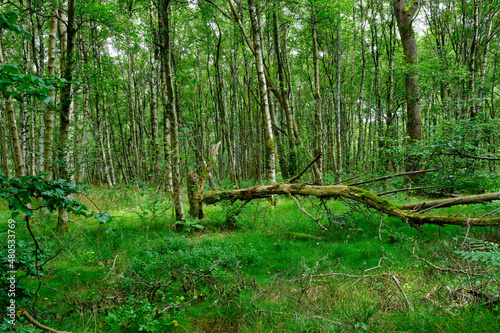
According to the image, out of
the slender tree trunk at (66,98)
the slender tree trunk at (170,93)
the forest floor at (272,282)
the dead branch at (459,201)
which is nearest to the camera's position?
the forest floor at (272,282)

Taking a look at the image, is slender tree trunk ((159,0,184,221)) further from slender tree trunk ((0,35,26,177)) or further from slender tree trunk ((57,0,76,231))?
slender tree trunk ((0,35,26,177))

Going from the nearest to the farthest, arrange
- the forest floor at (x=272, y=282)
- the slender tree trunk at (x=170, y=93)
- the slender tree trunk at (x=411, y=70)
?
the forest floor at (x=272, y=282), the slender tree trunk at (x=170, y=93), the slender tree trunk at (x=411, y=70)

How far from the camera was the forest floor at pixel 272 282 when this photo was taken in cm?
242

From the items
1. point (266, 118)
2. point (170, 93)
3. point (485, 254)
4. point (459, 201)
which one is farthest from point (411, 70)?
point (485, 254)

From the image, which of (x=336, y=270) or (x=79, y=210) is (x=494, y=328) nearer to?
(x=336, y=270)

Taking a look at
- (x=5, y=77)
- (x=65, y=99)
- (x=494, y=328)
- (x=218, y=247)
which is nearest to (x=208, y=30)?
(x=65, y=99)

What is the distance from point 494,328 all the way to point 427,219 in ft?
7.66

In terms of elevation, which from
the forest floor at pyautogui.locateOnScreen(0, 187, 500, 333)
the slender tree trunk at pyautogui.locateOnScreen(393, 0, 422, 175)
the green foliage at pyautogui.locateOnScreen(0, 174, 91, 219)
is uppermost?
the slender tree trunk at pyautogui.locateOnScreen(393, 0, 422, 175)

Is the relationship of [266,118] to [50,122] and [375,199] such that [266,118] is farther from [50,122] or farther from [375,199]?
[50,122]

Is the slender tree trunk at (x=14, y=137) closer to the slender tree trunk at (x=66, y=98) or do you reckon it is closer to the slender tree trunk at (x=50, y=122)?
the slender tree trunk at (x=50, y=122)

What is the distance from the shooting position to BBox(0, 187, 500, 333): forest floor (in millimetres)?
2420

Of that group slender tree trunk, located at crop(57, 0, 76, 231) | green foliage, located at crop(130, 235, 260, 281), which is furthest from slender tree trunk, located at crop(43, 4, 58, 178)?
green foliage, located at crop(130, 235, 260, 281)

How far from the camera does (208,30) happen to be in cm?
1513

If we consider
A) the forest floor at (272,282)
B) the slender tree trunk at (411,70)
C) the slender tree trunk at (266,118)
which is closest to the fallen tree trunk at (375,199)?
the forest floor at (272,282)
